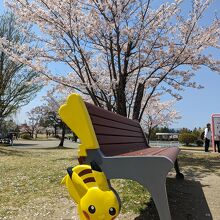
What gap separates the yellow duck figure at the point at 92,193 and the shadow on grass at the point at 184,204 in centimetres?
127

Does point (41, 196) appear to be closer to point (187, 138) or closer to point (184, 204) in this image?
point (184, 204)

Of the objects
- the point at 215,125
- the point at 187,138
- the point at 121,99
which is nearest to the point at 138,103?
the point at 121,99

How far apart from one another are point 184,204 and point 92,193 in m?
2.37

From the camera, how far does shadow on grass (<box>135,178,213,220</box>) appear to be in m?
4.29

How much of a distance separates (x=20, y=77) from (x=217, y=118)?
1225 cm

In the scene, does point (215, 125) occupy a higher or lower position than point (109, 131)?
higher

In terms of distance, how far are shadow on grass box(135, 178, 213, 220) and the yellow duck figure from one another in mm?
1270

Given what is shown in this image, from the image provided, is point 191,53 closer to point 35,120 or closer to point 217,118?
point 217,118

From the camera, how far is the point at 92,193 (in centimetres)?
292

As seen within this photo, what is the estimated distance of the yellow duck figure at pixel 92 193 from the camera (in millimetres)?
A: 2850

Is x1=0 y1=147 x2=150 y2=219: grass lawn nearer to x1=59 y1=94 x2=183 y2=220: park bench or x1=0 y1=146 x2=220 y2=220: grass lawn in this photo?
x1=0 y1=146 x2=220 y2=220: grass lawn

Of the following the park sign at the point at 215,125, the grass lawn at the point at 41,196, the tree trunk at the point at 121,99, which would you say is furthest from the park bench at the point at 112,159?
the park sign at the point at 215,125

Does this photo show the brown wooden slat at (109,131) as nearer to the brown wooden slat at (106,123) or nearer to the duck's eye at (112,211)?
the brown wooden slat at (106,123)

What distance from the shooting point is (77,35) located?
42.1 ft
